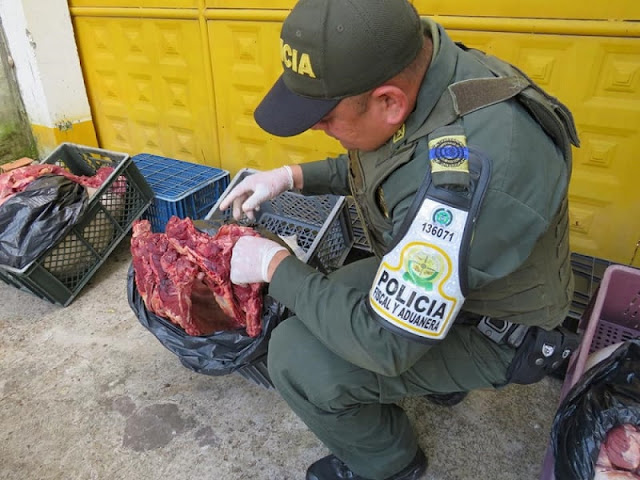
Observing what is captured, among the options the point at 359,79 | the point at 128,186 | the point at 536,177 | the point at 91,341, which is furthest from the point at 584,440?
the point at 128,186

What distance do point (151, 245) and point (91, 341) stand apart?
Answer: 2.53 ft

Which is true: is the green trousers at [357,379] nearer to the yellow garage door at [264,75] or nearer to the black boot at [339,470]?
the black boot at [339,470]

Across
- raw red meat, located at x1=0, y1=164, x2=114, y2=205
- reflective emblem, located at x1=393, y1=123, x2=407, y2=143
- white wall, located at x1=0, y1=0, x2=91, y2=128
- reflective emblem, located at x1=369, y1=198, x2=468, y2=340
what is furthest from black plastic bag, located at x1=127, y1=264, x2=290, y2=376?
white wall, located at x1=0, y1=0, x2=91, y2=128

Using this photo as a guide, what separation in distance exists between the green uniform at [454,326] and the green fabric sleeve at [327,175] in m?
0.39

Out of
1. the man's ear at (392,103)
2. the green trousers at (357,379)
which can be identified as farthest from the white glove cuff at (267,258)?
the man's ear at (392,103)

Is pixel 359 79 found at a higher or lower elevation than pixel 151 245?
higher

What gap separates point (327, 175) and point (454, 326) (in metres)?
0.74

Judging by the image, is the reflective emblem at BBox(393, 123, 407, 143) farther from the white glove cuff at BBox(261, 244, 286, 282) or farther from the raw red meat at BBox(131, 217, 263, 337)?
the raw red meat at BBox(131, 217, 263, 337)

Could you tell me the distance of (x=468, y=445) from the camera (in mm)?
1729

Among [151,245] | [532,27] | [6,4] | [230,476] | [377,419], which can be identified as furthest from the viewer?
[6,4]

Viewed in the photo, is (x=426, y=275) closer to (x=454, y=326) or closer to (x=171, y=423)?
(x=454, y=326)

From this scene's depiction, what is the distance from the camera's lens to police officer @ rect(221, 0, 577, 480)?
0.98 metres

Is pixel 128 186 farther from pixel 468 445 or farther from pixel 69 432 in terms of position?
pixel 468 445

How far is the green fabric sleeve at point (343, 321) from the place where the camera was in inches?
42.8
